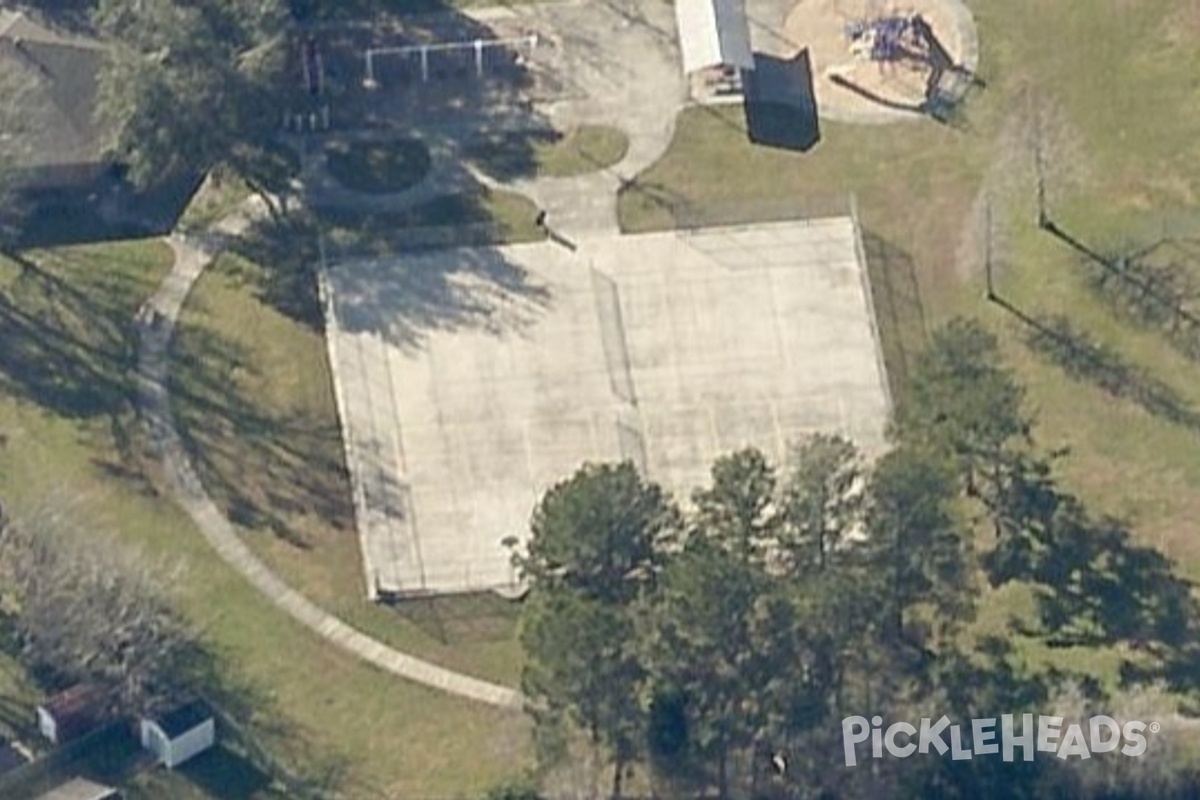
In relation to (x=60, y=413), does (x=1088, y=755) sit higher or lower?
lower

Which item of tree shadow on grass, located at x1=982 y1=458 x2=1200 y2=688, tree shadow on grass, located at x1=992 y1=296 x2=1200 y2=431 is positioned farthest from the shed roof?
tree shadow on grass, located at x1=992 y1=296 x2=1200 y2=431

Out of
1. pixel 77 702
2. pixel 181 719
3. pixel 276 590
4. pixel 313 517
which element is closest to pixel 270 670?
pixel 276 590

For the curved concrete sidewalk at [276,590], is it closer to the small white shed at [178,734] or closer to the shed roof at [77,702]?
the small white shed at [178,734]

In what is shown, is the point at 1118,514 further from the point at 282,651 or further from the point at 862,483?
the point at 282,651

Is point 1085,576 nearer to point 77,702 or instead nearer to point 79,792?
point 77,702

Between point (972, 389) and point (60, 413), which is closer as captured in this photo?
point (972, 389)

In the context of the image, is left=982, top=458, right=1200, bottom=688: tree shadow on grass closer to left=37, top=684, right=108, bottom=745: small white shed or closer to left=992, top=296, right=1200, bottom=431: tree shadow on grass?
left=992, top=296, right=1200, bottom=431: tree shadow on grass

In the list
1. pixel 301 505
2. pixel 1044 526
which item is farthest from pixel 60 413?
pixel 1044 526
